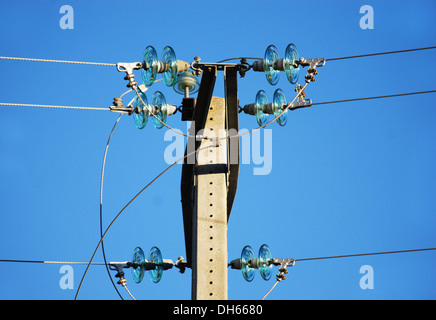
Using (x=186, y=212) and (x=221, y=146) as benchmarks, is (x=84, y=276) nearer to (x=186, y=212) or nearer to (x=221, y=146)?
(x=186, y=212)

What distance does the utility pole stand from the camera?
1045 cm

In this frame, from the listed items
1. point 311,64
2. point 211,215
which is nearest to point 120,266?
point 211,215

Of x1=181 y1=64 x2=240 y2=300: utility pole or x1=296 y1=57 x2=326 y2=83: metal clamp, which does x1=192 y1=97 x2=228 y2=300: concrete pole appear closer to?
x1=181 y1=64 x2=240 y2=300: utility pole

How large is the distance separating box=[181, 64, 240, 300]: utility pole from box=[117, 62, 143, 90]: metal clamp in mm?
781

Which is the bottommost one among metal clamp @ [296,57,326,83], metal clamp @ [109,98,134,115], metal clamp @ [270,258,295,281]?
metal clamp @ [270,258,295,281]

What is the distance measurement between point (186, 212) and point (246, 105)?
1.52 metres

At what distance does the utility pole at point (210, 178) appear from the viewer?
1045 cm

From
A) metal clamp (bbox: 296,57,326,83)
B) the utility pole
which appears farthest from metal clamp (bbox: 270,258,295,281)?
metal clamp (bbox: 296,57,326,83)

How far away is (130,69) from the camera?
11477 mm

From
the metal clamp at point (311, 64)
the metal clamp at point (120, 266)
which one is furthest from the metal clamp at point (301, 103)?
the metal clamp at point (120, 266)

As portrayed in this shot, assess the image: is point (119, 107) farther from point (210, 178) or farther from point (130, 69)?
point (210, 178)
